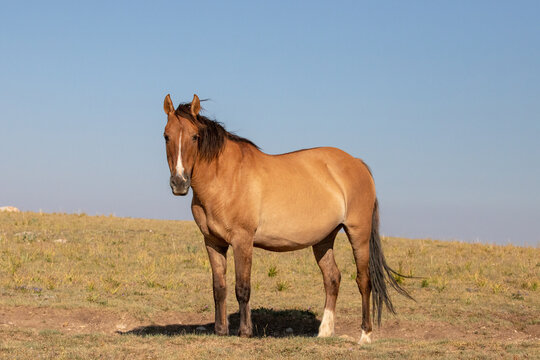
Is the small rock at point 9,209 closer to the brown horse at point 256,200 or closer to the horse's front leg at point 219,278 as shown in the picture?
the horse's front leg at point 219,278

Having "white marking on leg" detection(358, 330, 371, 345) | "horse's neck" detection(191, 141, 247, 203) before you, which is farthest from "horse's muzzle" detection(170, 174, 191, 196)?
"white marking on leg" detection(358, 330, 371, 345)

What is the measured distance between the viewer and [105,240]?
19.3 meters

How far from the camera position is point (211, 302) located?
40.4ft

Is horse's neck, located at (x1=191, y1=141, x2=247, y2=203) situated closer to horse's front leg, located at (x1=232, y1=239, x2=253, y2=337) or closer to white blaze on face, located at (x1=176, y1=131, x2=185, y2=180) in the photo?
white blaze on face, located at (x1=176, y1=131, x2=185, y2=180)

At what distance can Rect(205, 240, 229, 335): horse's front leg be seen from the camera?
8.12m

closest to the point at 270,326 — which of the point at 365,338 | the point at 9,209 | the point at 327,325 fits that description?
the point at 327,325

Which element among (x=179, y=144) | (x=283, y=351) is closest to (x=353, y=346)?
(x=283, y=351)

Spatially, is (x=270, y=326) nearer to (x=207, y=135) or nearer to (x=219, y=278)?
(x=219, y=278)

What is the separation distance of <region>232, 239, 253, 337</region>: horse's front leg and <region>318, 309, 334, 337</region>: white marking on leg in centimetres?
139

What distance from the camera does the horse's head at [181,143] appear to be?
7.16m

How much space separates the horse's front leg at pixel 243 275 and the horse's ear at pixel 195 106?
1.78 m

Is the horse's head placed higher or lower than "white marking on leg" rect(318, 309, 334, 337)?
higher

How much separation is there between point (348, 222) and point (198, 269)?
25.8 ft

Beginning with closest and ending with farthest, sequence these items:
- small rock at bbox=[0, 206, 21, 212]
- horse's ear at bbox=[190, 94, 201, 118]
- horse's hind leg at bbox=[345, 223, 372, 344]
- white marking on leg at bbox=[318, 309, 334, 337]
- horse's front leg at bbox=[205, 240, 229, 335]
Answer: horse's ear at bbox=[190, 94, 201, 118] < horse's front leg at bbox=[205, 240, 229, 335] < white marking on leg at bbox=[318, 309, 334, 337] < horse's hind leg at bbox=[345, 223, 372, 344] < small rock at bbox=[0, 206, 21, 212]
